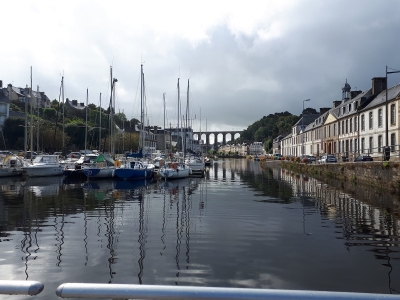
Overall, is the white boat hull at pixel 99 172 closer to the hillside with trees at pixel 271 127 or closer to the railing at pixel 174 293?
the railing at pixel 174 293

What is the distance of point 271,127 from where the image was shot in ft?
544

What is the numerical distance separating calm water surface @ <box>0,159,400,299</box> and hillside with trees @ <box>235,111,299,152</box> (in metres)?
109

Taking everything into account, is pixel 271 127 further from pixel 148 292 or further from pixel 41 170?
pixel 148 292

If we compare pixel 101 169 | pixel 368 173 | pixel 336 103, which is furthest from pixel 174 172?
pixel 336 103

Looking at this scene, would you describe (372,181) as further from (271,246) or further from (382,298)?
(382,298)

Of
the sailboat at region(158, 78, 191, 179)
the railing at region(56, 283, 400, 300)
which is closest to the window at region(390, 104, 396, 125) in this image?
the sailboat at region(158, 78, 191, 179)

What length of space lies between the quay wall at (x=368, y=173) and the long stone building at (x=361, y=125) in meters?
2.03

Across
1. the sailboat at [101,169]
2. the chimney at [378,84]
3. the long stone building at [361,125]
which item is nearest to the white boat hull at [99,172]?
the sailboat at [101,169]

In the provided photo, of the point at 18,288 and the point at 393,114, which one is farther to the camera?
the point at 393,114

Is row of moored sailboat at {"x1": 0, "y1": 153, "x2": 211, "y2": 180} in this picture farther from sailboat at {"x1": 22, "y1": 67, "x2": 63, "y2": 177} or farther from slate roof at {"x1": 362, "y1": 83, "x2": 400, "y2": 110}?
slate roof at {"x1": 362, "y1": 83, "x2": 400, "y2": 110}

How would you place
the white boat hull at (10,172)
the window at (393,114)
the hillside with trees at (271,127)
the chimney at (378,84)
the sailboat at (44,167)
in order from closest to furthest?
the white boat hull at (10,172) < the sailboat at (44,167) < the window at (393,114) < the chimney at (378,84) < the hillside with trees at (271,127)

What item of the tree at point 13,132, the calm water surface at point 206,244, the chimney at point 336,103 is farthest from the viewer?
the tree at point 13,132

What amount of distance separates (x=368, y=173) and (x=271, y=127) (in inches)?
5592

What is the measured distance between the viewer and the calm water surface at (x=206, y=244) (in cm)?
725
